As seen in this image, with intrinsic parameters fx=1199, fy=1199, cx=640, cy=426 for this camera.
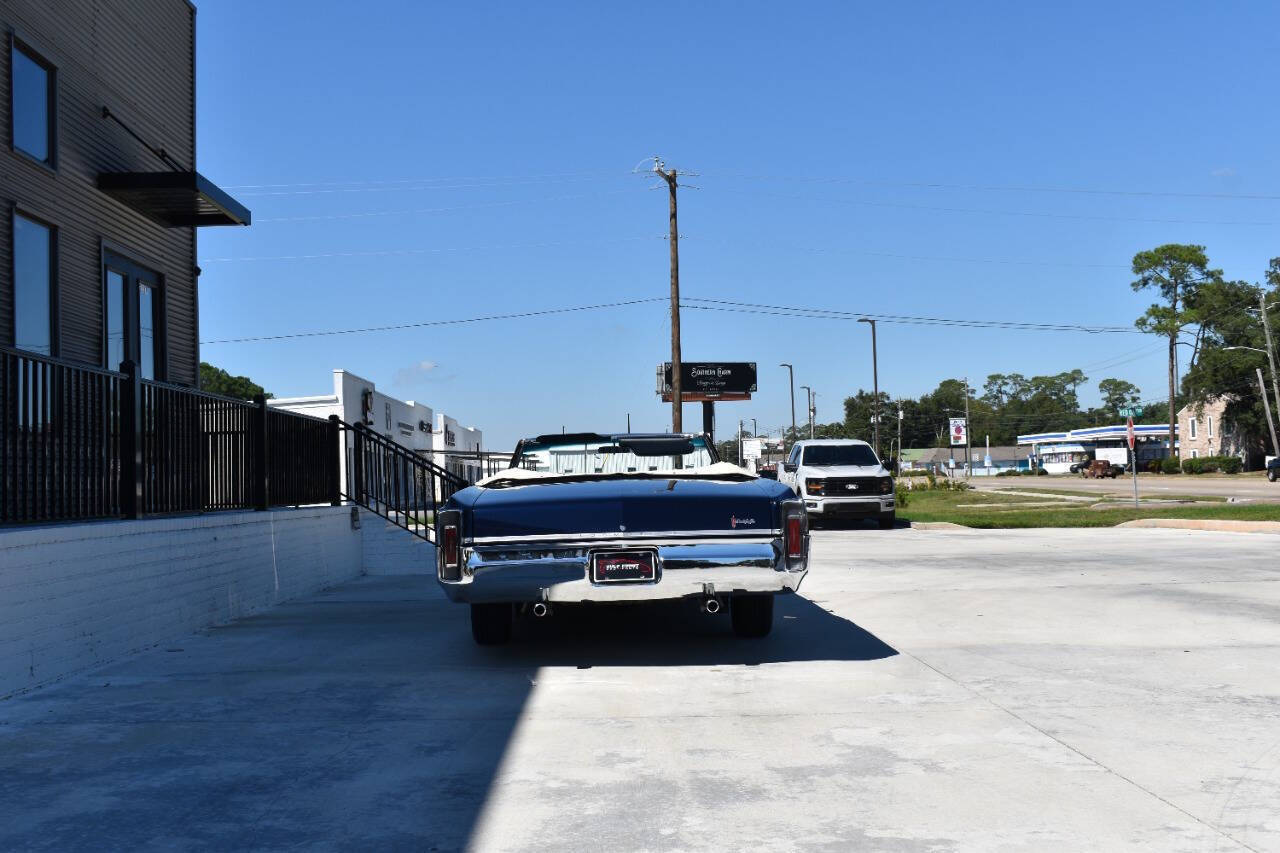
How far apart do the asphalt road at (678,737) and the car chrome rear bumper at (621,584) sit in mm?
538

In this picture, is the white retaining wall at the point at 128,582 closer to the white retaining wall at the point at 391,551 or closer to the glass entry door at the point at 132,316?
the white retaining wall at the point at 391,551

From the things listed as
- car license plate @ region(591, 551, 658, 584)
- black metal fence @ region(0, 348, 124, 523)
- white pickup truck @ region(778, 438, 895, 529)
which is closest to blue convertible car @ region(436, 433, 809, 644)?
car license plate @ region(591, 551, 658, 584)

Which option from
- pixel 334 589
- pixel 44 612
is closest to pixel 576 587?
pixel 44 612

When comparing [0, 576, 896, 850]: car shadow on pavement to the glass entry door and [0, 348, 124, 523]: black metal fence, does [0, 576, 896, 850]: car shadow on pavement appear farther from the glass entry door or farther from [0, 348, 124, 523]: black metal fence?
the glass entry door

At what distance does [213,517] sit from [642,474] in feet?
13.3

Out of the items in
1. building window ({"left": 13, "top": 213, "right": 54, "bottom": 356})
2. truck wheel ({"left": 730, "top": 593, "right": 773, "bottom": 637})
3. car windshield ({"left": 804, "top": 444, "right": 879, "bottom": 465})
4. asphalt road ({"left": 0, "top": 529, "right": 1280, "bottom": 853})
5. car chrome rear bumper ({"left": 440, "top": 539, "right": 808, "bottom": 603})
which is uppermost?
building window ({"left": 13, "top": 213, "right": 54, "bottom": 356})

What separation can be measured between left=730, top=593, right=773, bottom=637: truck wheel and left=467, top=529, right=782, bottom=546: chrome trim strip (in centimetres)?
119

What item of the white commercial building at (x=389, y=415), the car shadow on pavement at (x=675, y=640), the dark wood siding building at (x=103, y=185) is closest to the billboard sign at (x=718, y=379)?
the white commercial building at (x=389, y=415)

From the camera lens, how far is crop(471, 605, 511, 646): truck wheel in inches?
328

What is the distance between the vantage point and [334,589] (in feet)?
44.4

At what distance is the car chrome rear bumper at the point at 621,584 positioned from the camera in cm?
727

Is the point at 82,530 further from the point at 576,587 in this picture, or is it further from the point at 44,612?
the point at 576,587

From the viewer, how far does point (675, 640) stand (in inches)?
353

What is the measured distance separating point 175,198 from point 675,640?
976 centimetres
